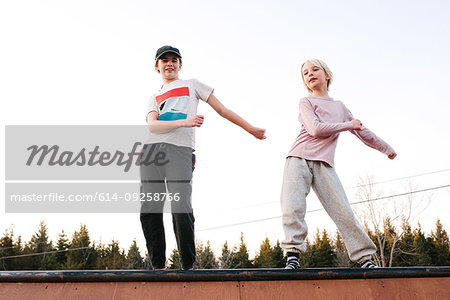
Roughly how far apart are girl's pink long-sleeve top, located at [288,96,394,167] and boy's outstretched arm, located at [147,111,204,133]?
3.07 feet

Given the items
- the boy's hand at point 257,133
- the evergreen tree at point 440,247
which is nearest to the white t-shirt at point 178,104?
the boy's hand at point 257,133

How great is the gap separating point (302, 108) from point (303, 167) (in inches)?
21.7

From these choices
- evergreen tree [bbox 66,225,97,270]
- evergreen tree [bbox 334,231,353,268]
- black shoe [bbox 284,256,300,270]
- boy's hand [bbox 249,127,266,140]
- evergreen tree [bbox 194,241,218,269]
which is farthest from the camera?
evergreen tree [bbox 66,225,97,270]

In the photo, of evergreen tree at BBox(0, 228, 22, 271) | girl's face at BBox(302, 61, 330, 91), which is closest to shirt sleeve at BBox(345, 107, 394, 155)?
girl's face at BBox(302, 61, 330, 91)

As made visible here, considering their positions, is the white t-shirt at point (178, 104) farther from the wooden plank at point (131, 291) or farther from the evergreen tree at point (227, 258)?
the evergreen tree at point (227, 258)

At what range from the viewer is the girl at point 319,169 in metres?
2.95

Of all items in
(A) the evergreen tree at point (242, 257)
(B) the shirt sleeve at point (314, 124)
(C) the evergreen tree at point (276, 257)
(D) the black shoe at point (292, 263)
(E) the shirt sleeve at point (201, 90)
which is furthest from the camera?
(A) the evergreen tree at point (242, 257)

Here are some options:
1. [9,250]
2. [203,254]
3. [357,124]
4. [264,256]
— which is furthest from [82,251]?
[357,124]

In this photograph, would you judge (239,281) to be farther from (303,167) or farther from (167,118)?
(167,118)

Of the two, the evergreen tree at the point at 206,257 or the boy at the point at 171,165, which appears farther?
the evergreen tree at the point at 206,257

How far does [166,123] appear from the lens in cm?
296

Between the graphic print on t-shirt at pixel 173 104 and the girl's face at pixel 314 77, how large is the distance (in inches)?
45.2

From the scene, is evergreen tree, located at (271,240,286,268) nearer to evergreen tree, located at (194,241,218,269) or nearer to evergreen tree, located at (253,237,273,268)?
evergreen tree, located at (253,237,273,268)

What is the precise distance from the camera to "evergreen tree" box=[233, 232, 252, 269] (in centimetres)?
3919
